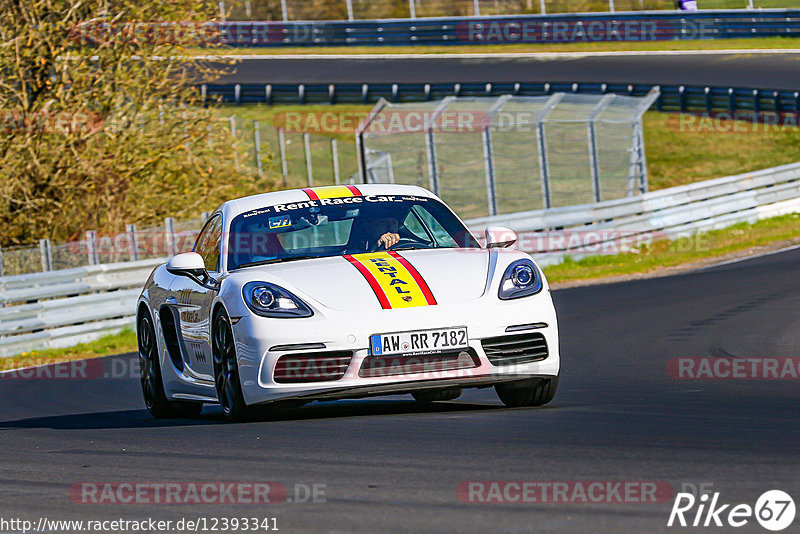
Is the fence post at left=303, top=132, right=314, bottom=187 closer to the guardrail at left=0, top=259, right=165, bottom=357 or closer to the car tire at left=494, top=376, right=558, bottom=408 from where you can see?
the guardrail at left=0, top=259, right=165, bottom=357

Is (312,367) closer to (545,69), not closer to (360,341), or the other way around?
(360,341)

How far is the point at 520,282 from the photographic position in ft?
25.4

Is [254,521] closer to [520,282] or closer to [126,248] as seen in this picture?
[520,282]

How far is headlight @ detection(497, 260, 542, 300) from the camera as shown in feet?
25.1

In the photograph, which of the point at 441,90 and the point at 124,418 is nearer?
the point at 124,418

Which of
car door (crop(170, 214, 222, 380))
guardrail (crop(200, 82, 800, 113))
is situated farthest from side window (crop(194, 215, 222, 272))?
guardrail (crop(200, 82, 800, 113))

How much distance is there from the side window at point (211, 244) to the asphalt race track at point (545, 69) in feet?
92.8

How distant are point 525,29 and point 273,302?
1598 inches

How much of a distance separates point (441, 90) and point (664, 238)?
17402 mm

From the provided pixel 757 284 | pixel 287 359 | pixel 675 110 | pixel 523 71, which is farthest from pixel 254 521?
pixel 523 71

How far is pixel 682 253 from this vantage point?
73.1 feet

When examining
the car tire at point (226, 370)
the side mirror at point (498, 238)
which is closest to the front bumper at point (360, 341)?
the car tire at point (226, 370)

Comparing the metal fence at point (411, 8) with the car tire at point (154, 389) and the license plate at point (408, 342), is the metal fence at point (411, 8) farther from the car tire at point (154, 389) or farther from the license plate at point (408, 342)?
the license plate at point (408, 342)

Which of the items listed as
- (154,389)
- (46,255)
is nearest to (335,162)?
(46,255)
